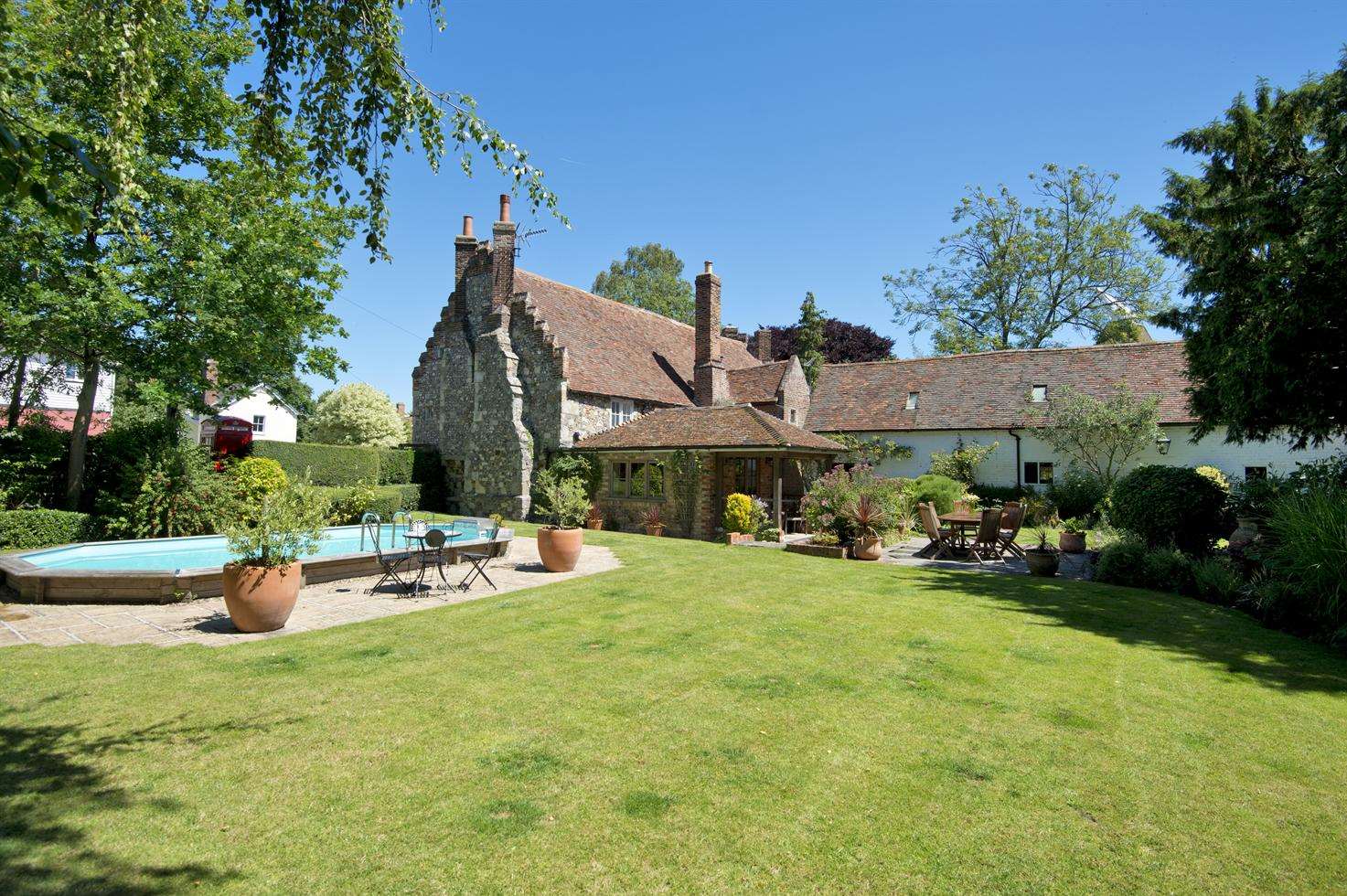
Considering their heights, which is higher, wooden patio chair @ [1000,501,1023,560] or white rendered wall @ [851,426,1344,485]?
white rendered wall @ [851,426,1344,485]

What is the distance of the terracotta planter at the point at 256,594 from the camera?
7945mm

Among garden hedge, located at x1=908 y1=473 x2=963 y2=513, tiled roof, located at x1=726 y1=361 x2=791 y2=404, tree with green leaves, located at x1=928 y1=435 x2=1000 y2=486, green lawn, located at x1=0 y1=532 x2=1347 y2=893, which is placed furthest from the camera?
tiled roof, located at x1=726 y1=361 x2=791 y2=404

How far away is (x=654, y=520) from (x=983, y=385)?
17282mm

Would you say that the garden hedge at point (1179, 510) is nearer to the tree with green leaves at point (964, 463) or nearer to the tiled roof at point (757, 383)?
the tree with green leaves at point (964, 463)

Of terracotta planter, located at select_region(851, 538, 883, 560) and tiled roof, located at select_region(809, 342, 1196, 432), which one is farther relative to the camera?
tiled roof, located at select_region(809, 342, 1196, 432)

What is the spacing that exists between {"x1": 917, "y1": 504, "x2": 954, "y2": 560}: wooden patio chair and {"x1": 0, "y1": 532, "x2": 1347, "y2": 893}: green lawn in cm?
773

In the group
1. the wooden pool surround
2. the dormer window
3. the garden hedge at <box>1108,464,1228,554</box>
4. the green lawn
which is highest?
the dormer window

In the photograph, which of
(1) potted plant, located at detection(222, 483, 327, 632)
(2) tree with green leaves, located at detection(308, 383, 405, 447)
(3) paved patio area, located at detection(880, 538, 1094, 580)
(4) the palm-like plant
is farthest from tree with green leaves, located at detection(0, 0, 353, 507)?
(2) tree with green leaves, located at detection(308, 383, 405, 447)

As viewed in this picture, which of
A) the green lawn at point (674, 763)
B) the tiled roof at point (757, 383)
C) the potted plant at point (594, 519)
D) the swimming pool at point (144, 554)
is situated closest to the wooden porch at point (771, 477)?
the potted plant at point (594, 519)

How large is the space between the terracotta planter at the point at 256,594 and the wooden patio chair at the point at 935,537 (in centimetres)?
1366

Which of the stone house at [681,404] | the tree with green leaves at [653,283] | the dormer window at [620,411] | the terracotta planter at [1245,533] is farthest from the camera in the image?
the tree with green leaves at [653,283]

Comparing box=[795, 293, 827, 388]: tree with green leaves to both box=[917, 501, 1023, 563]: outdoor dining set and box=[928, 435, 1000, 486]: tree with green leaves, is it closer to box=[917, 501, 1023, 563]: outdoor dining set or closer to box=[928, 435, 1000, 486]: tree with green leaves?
box=[928, 435, 1000, 486]: tree with green leaves

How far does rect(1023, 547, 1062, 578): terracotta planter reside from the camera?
13.4 m

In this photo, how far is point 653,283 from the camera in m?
52.0
